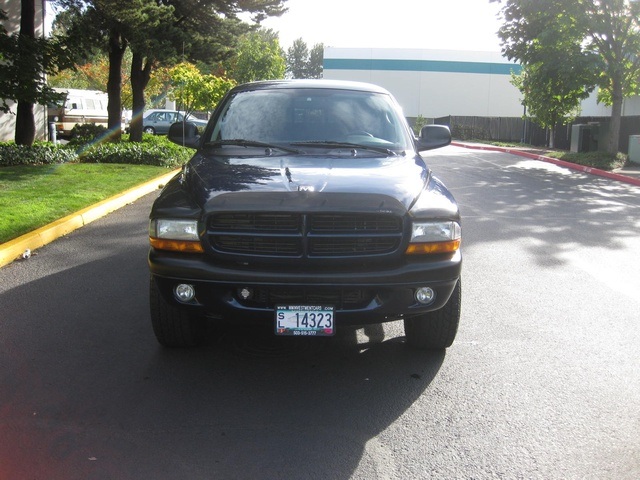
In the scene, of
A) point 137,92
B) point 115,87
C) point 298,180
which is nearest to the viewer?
point 298,180

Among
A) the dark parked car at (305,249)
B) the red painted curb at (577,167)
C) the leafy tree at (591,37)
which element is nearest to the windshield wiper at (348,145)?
the dark parked car at (305,249)

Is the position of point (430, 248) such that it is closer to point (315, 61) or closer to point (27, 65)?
point (27, 65)

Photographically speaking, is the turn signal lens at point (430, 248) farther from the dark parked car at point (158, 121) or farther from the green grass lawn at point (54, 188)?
the dark parked car at point (158, 121)

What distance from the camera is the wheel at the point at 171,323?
4.36 m

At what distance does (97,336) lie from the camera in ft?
16.1

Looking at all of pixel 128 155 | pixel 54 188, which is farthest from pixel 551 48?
pixel 54 188

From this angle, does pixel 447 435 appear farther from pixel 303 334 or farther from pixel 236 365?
pixel 236 365

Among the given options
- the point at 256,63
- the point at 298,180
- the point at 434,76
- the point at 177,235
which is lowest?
the point at 177,235

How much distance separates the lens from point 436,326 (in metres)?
4.44

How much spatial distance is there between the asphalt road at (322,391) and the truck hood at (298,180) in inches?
42.8

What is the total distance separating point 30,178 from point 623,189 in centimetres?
1258

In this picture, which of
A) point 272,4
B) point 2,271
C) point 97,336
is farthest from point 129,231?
point 272,4

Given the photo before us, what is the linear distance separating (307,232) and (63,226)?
5630mm

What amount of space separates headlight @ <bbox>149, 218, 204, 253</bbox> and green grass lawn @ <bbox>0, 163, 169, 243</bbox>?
13.2ft
